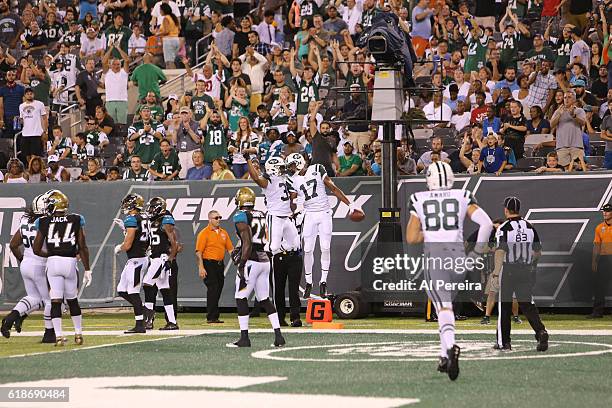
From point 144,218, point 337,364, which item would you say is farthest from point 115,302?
point 337,364

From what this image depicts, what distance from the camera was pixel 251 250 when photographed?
14.1 meters

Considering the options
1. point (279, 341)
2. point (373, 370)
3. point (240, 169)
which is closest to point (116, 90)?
point (240, 169)

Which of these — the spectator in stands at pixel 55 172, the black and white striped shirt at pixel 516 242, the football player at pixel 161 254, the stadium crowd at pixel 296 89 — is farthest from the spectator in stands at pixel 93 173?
the black and white striped shirt at pixel 516 242

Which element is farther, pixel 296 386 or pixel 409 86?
pixel 409 86

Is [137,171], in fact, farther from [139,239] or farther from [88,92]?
[139,239]

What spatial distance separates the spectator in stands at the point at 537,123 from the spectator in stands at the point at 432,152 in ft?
5.49

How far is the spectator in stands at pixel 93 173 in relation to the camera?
75.2 feet

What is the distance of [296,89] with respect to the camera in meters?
23.9

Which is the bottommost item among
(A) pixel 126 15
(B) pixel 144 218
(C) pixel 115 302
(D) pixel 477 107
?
(C) pixel 115 302

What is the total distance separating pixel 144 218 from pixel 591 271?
23.4 ft

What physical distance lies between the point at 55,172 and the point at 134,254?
7449mm

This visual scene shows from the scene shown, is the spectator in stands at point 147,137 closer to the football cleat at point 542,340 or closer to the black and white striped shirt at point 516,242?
the black and white striped shirt at point 516,242

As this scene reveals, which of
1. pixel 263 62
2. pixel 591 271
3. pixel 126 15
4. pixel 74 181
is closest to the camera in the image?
pixel 591 271

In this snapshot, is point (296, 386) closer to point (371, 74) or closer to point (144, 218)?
point (144, 218)
